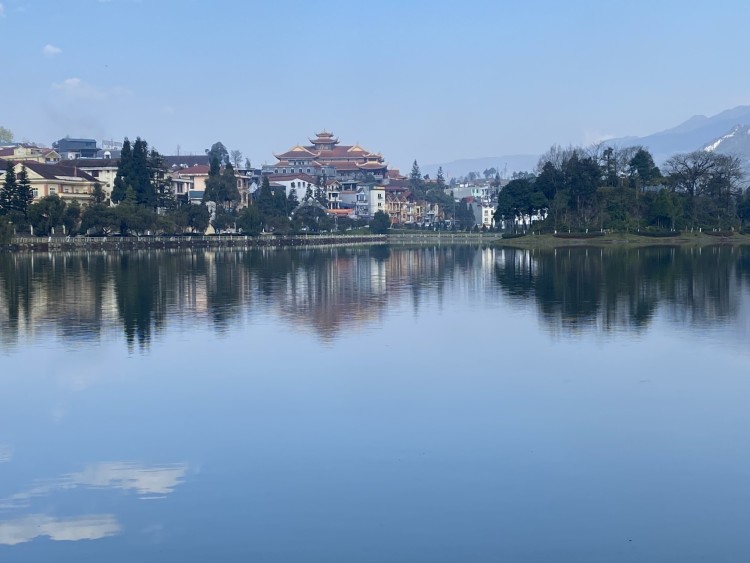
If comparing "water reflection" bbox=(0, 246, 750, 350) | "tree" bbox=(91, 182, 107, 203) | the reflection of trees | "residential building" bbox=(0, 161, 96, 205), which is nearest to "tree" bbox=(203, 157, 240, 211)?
"residential building" bbox=(0, 161, 96, 205)

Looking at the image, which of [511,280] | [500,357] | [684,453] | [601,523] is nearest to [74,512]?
[601,523]

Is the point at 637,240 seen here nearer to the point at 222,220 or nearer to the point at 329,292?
the point at 222,220

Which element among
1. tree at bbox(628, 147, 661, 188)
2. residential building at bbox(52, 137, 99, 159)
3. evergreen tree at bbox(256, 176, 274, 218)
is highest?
residential building at bbox(52, 137, 99, 159)

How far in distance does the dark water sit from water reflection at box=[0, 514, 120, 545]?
0.10 feet

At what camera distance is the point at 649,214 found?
263 ft

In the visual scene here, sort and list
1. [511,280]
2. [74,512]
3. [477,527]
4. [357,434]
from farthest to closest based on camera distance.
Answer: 1. [511,280]
2. [357,434]
3. [74,512]
4. [477,527]

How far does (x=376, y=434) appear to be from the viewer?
42.0 feet

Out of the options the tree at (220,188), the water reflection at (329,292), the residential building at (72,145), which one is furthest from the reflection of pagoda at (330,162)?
the water reflection at (329,292)

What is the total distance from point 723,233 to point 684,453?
72.4m

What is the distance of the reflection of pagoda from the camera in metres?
141

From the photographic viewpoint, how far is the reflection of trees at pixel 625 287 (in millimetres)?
25141

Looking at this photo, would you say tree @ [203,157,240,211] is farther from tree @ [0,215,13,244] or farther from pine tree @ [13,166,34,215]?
tree @ [0,215,13,244]

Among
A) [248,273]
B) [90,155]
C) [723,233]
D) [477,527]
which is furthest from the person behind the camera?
[90,155]

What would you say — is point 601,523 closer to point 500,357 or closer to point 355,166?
point 500,357
